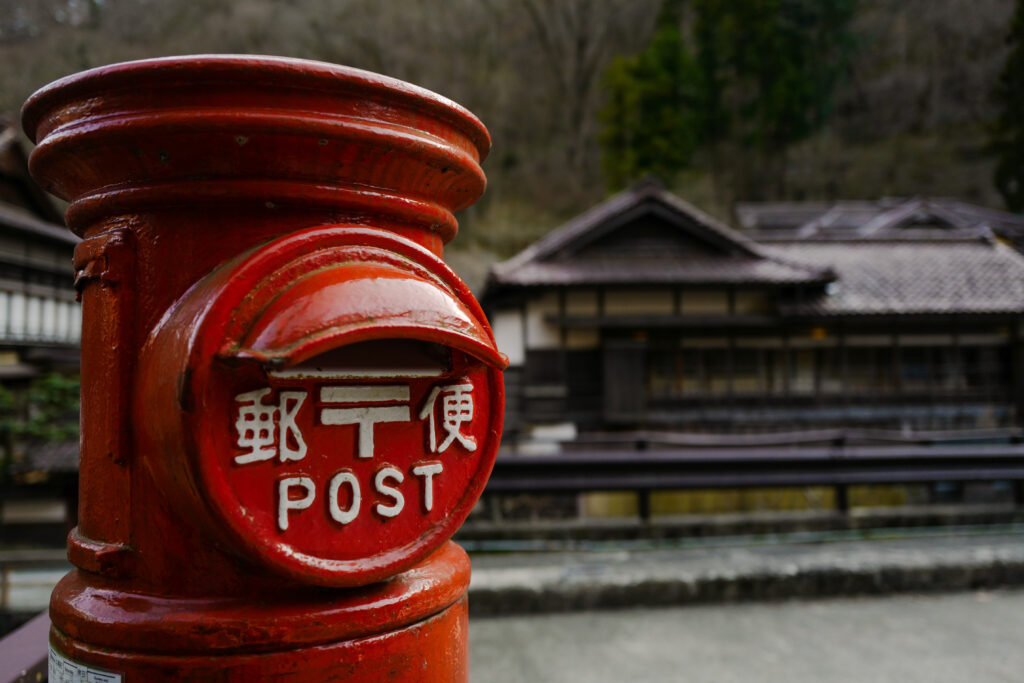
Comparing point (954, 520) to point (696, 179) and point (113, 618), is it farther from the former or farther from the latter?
point (696, 179)

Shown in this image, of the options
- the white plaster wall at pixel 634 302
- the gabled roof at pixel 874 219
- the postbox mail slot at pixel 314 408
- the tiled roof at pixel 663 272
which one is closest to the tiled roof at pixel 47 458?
the tiled roof at pixel 663 272

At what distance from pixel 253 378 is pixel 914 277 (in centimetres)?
1478

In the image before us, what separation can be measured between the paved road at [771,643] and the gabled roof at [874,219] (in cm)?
1279

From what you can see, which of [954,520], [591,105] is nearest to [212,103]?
[954,520]

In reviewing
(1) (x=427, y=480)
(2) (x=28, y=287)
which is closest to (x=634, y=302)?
(1) (x=427, y=480)

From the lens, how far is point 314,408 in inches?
38.6

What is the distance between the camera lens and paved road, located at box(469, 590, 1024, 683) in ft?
8.02

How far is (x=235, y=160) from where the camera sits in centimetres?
98

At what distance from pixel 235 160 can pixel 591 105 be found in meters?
39.9

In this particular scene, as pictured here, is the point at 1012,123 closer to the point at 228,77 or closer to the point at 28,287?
the point at 228,77

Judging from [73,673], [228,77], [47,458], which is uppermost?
[228,77]

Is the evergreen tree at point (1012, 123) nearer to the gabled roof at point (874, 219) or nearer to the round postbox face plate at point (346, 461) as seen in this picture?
the gabled roof at point (874, 219)

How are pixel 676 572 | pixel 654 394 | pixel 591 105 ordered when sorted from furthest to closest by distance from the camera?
1. pixel 591 105
2. pixel 654 394
3. pixel 676 572

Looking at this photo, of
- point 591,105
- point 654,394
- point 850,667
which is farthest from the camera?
point 591,105
